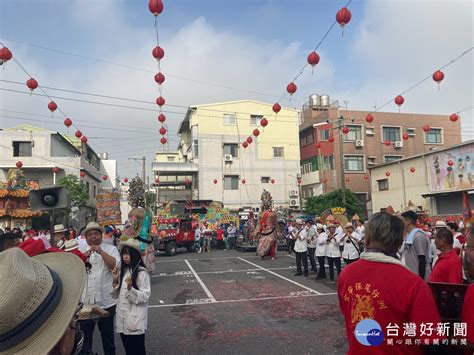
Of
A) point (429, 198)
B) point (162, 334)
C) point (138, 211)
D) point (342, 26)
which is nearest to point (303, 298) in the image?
point (162, 334)

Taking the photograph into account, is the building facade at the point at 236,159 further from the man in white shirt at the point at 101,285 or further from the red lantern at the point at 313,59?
the man in white shirt at the point at 101,285

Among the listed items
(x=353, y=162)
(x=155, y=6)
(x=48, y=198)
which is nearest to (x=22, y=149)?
(x=155, y=6)

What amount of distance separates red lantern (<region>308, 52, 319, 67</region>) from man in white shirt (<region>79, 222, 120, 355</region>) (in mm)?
6267

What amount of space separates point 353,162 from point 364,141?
2101 mm

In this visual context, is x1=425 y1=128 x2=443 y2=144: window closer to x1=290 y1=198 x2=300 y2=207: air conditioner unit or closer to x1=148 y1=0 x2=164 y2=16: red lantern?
x1=290 y1=198 x2=300 y2=207: air conditioner unit

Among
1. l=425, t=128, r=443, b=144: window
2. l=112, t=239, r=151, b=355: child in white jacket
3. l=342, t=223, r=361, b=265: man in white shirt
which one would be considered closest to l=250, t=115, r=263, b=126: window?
l=425, t=128, r=443, b=144: window

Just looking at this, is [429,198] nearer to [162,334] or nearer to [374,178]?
[374,178]

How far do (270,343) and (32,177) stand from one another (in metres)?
29.5

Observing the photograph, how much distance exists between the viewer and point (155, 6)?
6.68 meters

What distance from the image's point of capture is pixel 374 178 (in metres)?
26.5

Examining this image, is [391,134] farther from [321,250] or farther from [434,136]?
[321,250]

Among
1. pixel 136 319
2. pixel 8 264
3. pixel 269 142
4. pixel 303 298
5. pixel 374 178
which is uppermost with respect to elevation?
pixel 269 142

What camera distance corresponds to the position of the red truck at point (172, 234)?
62.0 ft

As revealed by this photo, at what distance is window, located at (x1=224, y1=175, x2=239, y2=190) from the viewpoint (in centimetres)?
3403
